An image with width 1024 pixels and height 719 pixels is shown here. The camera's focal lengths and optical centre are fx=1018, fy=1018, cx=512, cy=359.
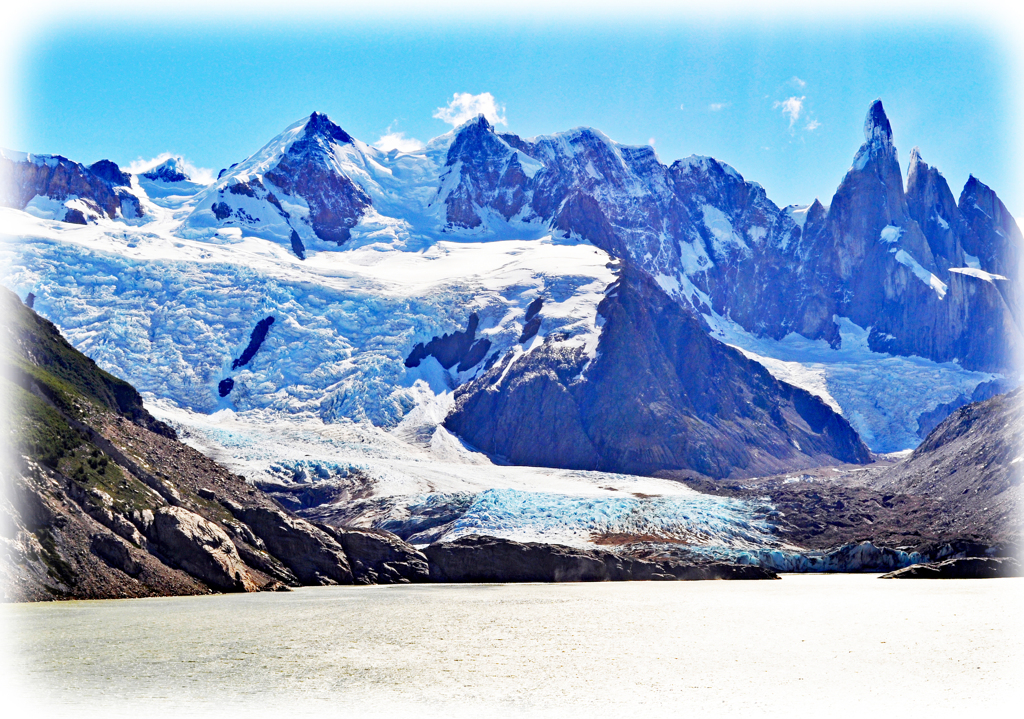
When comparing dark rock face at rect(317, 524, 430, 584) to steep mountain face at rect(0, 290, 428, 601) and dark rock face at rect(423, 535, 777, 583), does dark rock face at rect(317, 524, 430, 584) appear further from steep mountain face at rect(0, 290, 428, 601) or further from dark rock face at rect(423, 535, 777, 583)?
dark rock face at rect(423, 535, 777, 583)

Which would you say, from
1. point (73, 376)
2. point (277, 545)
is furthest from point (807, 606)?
point (73, 376)

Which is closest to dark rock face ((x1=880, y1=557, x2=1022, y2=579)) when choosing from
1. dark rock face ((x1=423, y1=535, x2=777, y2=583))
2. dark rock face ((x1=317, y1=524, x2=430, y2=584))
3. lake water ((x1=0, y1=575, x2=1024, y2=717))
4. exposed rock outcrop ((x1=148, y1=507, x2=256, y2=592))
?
dark rock face ((x1=423, y1=535, x2=777, y2=583))

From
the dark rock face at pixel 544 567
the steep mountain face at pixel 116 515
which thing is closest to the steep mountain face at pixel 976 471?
the dark rock face at pixel 544 567

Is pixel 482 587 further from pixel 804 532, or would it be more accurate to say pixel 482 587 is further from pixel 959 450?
pixel 959 450

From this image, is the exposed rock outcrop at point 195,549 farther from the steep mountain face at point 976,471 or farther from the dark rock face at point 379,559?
the steep mountain face at point 976,471

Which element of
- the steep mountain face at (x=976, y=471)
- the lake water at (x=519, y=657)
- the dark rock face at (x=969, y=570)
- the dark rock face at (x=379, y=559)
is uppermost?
the steep mountain face at (x=976, y=471)
